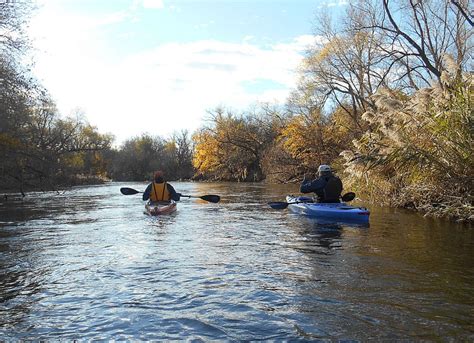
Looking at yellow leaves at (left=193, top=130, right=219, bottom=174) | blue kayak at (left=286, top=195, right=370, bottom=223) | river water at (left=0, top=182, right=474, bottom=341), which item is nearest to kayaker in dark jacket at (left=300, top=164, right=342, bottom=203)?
blue kayak at (left=286, top=195, right=370, bottom=223)

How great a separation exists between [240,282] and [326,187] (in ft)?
19.9

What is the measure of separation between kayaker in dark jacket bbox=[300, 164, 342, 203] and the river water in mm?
1238

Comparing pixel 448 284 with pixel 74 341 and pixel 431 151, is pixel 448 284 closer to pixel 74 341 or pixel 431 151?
pixel 74 341

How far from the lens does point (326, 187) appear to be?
11.1 metres

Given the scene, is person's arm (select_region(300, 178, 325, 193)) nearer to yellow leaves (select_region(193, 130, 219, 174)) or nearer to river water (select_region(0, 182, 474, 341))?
river water (select_region(0, 182, 474, 341))

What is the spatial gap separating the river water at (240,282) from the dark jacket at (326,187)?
1.24 meters

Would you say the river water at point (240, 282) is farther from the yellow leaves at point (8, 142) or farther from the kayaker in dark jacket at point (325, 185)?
the yellow leaves at point (8, 142)

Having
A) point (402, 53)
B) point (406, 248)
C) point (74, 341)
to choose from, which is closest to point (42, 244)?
point (74, 341)

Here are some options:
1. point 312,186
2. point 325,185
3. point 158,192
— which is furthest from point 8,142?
point 325,185

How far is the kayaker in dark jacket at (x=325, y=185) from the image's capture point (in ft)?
35.9

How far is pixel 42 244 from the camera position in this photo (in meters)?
8.12

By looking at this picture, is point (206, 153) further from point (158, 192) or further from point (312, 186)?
point (312, 186)

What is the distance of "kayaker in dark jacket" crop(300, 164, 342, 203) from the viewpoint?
11.0 metres

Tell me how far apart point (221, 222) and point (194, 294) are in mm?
6076
